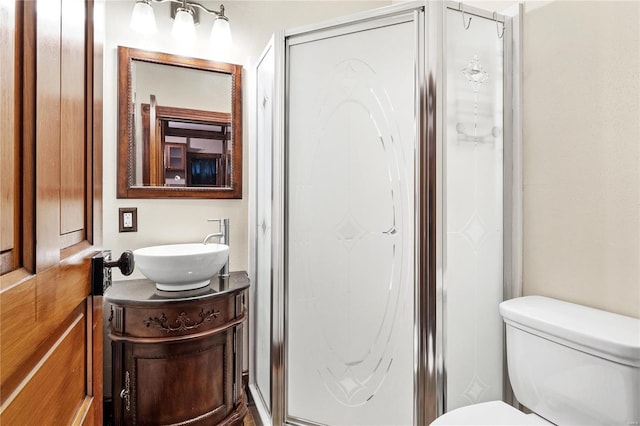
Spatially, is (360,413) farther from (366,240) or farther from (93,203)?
(93,203)

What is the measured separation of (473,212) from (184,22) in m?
1.82

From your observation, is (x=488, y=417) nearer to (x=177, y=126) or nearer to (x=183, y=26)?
(x=177, y=126)

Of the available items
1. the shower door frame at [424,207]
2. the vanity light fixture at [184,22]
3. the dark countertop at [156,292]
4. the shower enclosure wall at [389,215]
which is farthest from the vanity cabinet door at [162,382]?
the vanity light fixture at [184,22]

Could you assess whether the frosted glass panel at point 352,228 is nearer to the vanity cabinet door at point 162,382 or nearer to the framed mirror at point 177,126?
the vanity cabinet door at point 162,382

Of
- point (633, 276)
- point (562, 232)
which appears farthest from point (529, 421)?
point (562, 232)

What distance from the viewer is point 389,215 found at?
1.53 m

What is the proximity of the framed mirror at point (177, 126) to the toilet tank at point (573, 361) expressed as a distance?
5.39ft

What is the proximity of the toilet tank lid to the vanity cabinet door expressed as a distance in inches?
52.7

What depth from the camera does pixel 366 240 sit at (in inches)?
62.1

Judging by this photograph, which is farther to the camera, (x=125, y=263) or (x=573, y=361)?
(x=573, y=361)

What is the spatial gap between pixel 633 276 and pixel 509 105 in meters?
0.81

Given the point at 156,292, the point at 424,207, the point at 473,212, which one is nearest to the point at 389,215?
the point at 424,207

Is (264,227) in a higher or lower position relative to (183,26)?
lower

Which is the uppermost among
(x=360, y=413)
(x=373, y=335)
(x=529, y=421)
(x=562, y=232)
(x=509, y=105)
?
(x=509, y=105)
